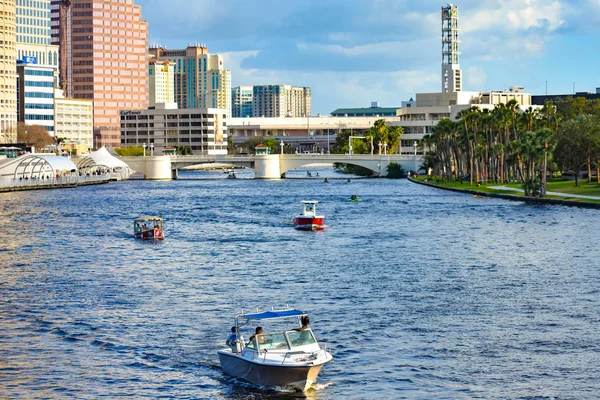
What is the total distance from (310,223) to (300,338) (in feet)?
235

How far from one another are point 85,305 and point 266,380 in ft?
76.3

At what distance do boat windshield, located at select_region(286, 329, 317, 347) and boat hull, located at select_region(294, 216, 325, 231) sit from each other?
234ft

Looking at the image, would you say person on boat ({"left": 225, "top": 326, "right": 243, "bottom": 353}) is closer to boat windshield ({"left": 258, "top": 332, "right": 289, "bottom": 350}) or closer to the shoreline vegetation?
boat windshield ({"left": 258, "top": 332, "right": 289, "bottom": 350})

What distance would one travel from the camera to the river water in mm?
46375

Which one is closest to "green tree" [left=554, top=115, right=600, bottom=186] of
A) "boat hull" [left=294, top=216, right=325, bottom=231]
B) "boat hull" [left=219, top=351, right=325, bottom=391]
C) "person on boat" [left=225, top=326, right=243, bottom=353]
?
"boat hull" [left=294, top=216, right=325, bottom=231]

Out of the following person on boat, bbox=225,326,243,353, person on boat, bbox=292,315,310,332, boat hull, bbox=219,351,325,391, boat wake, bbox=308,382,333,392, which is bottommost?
boat wake, bbox=308,382,333,392

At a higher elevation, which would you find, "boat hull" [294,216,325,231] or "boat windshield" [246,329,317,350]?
"boat hull" [294,216,325,231]

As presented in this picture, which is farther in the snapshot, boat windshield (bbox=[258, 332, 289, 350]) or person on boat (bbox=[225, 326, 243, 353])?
person on boat (bbox=[225, 326, 243, 353])

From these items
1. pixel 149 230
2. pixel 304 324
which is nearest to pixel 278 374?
pixel 304 324

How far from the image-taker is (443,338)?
53.8 metres

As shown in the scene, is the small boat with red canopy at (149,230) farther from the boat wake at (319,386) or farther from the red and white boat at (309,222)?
the boat wake at (319,386)

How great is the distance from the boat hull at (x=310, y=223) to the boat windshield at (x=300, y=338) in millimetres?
71178

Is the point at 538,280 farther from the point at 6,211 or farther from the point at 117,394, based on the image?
the point at 6,211

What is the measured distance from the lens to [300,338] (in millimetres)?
45469
